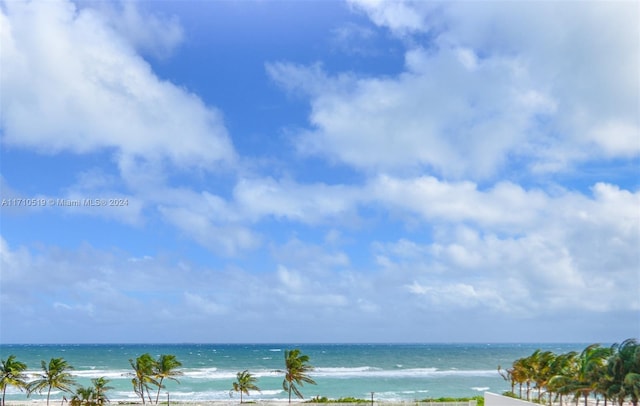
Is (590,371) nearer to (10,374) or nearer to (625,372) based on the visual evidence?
(625,372)

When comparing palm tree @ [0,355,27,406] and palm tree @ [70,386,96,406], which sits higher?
palm tree @ [0,355,27,406]

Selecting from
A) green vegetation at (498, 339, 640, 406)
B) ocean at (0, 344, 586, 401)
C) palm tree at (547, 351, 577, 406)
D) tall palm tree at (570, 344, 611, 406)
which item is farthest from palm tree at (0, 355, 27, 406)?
tall palm tree at (570, 344, 611, 406)

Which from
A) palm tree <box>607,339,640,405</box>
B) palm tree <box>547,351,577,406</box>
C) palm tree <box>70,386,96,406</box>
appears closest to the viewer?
palm tree <box>607,339,640,405</box>

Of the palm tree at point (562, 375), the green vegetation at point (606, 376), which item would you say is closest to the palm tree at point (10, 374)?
the palm tree at point (562, 375)

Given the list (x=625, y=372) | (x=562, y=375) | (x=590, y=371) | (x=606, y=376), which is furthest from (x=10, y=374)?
(x=625, y=372)

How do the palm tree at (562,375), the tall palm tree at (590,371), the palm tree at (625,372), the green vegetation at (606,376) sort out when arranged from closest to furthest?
the palm tree at (625,372) < the green vegetation at (606,376) < the tall palm tree at (590,371) < the palm tree at (562,375)

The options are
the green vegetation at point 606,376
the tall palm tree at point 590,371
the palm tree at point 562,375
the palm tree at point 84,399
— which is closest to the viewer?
the green vegetation at point 606,376

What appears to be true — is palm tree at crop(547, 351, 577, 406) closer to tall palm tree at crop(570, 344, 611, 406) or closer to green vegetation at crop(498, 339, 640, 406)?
green vegetation at crop(498, 339, 640, 406)

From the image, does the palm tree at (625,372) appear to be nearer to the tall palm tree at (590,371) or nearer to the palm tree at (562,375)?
the tall palm tree at (590,371)

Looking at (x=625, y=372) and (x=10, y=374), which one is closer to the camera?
(x=625, y=372)

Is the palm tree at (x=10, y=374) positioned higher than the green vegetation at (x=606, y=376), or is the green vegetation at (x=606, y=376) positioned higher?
the green vegetation at (x=606, y=376)

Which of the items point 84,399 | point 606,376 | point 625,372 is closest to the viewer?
point 625,372

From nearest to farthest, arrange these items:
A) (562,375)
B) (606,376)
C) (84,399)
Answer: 1. (606,376)
2. (562,375)
3. (84,399)

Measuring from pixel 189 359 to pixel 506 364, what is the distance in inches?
1751
